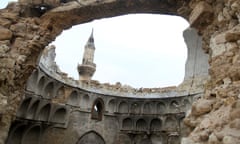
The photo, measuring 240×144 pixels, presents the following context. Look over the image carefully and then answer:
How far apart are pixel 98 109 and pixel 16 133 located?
235 inches

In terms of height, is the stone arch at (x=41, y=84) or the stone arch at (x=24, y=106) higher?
the stone arch at (x=41, y=84)

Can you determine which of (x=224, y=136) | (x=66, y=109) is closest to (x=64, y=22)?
(x=224, y=136)

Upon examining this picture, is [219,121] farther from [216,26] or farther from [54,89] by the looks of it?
[54,89]

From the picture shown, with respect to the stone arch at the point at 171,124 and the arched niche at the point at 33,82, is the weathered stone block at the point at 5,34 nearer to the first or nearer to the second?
the arched niche at the point at 33,82

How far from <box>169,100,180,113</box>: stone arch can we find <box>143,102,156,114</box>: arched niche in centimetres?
121

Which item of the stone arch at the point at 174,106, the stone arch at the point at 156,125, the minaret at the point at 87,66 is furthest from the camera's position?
the minaret at the point at 87,66

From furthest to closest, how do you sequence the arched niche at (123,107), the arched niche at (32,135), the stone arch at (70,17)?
the arched niche at (123,107)
the arched niche at (32,135)
the stone arch at (70,17)

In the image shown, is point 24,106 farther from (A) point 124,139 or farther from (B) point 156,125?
(B) point 156,125

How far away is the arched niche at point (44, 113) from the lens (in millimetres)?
13302

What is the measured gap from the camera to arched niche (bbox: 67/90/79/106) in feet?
49.5

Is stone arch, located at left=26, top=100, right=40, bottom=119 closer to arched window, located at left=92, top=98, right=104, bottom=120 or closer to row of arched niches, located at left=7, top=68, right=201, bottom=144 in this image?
row of arched niches, located at left=7, top=68, right=201, bottom=144

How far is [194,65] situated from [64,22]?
1214 centimetres

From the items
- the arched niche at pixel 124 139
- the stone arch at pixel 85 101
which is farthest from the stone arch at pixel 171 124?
the stone arch at pixel 85 101

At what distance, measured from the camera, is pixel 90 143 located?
1580 centimetres
